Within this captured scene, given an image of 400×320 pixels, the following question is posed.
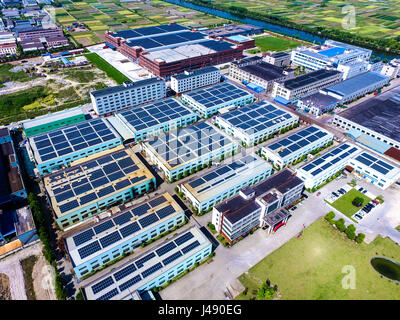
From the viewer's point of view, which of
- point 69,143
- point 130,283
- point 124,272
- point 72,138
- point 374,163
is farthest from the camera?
point 72,138

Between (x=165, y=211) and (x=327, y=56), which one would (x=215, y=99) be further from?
(x=327, y=56)

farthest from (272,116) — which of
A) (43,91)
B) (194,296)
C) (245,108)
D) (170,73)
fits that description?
(43,91)

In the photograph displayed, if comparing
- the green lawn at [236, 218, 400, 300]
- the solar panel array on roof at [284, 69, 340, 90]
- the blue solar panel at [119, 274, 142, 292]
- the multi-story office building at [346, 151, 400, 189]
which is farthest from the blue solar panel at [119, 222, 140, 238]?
the solar panel array on roof at [284, 69, 340, 90]

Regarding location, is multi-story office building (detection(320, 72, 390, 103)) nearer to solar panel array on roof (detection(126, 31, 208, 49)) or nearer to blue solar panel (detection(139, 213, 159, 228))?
solar panel array on roof (detection(126, 31, 208, 49))

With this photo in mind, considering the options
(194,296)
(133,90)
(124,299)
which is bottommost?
(194,296)

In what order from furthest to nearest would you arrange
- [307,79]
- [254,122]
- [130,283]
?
[307,79] < [254,122] < [130,283]

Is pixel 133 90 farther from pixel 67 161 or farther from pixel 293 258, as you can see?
pixel 293 258

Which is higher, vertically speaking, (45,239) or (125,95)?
(125,95)

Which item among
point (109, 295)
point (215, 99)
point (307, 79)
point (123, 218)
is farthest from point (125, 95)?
point (307, 79)
